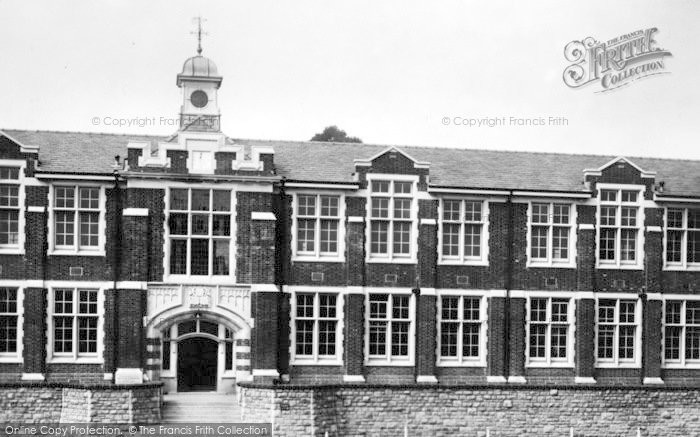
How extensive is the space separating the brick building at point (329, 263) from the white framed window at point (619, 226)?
0.06m

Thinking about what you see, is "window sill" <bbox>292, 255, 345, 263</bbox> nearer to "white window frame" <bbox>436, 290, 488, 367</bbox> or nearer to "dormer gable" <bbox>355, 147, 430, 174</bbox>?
"dormer gable" <bbox>355, 147, 430, 174</bbox>

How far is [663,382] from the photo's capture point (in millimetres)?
39250

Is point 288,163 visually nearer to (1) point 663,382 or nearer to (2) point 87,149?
(2) point 87,149

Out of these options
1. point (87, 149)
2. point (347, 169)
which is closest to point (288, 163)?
point (347, 169)

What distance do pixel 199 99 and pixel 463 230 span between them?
31.7 ft

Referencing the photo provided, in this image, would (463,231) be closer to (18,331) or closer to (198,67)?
(198,67)

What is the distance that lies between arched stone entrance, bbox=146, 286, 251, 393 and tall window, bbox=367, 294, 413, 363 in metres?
4.14

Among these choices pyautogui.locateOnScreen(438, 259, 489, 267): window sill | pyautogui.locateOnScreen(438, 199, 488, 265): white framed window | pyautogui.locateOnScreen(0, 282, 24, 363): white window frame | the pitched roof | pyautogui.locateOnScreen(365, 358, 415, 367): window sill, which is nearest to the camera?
pyautogui.locateOnScreen(0, 282, 24, 363): white window frame

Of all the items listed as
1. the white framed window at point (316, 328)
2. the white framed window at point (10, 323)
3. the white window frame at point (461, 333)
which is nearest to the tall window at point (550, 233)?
the white window frame at point (461, 333)

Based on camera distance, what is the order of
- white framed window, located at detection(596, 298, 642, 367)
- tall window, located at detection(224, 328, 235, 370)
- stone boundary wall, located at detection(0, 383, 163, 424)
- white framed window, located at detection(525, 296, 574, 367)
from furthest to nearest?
white framed window, located at detection(596, 298, 642, 367)
white framed window, located at detection(525, 296, 574, 367)
tall window, located at detection(224, 328, 235, 370)
stone boundary wall, located at detection(0, 383, 163, 424)

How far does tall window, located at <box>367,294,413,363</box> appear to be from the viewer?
37.7 m

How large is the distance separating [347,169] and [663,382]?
41.4 feet

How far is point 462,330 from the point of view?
38.2 meters

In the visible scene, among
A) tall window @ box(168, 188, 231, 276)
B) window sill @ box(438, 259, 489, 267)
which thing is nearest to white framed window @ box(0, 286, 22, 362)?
tall window @ box(168, 188, 231, 276)
